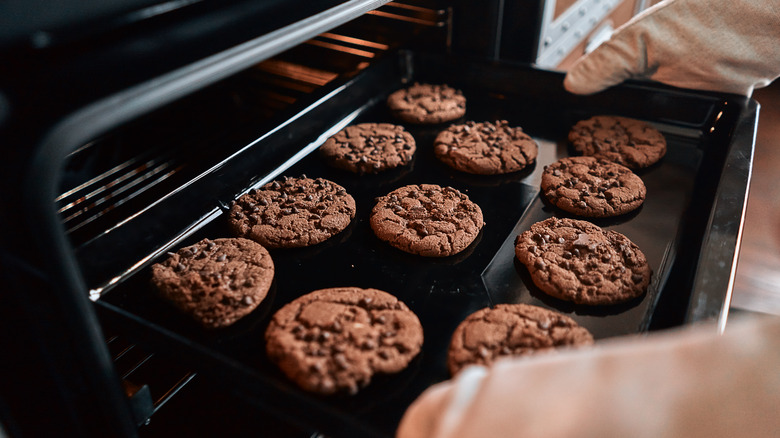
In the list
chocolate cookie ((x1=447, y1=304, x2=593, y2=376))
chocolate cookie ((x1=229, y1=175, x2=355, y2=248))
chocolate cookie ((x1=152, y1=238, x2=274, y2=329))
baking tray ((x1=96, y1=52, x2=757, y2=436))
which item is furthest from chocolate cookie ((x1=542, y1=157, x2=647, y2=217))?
chocolate cookie ((x1=152, y1=238, x2=274, y2=329))

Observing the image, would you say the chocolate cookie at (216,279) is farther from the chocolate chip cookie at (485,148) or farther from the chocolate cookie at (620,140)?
the chocolate cookie at (620,140)

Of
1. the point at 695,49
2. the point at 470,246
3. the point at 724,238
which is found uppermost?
the point at 695,49

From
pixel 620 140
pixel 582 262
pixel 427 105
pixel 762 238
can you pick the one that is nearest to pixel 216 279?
pixel 582 262

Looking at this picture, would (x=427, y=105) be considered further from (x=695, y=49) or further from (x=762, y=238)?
(x=762, y=238)

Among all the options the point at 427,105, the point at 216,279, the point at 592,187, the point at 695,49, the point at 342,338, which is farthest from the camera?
the point at 427,105

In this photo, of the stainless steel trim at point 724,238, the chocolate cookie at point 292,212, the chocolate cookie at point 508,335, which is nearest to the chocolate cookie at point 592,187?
the stainless steel trim at point 724,238

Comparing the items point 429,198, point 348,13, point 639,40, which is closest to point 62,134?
point 348,13

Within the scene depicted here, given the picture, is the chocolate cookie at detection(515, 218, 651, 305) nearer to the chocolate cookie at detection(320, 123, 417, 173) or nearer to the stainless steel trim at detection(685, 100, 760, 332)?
the stainless steel trim at detection(685, 100, 760, 332)
